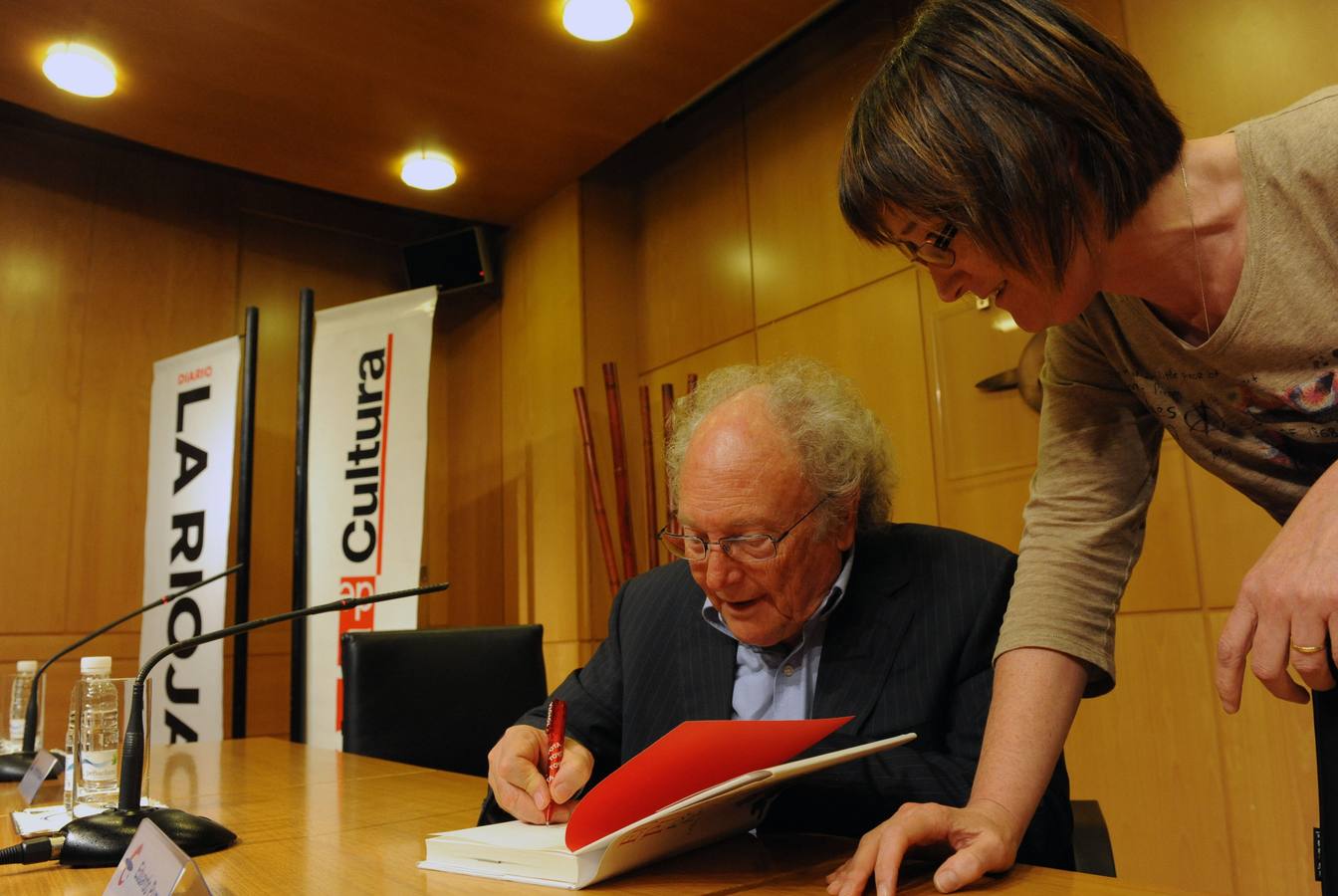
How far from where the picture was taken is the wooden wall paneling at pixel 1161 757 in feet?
8.73

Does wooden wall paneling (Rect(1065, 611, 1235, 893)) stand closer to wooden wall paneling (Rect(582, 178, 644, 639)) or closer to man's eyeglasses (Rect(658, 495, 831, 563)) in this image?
man's eyeglasses (Rect(658, 495, 831, 563))

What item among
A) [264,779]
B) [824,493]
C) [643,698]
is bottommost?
[264,779]

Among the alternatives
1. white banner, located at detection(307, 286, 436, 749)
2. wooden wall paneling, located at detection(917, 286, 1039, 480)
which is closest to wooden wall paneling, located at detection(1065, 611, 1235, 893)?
wooden wall paneling, located at detection(917, 286, 1039, 480)

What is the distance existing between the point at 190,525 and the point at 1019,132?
3952mm

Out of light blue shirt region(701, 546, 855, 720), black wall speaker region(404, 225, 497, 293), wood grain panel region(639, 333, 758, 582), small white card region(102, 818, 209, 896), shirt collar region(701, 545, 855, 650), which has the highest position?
black wall speaker region(404, 225, 497, 293)

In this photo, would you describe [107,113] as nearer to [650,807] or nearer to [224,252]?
[224,252]

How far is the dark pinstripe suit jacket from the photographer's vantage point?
1.17 metres

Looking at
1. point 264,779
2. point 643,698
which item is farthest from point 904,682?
point 264,779

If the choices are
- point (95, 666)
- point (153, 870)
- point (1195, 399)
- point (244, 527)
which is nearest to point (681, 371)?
point (244, 527)

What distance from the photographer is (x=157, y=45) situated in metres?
3.58

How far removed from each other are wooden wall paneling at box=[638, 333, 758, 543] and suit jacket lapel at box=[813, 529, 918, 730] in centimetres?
270

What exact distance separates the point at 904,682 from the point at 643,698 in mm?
402

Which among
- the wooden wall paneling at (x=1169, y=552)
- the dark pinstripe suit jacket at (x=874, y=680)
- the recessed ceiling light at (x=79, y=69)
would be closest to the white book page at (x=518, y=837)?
the dark pinstripe suit jacket at (x=874, y=680)

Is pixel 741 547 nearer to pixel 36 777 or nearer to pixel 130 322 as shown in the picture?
pixel 36 777
